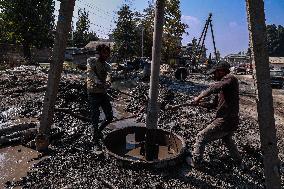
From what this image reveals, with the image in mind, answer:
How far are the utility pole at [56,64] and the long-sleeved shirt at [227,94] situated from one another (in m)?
3.04

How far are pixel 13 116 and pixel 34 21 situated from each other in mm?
28055

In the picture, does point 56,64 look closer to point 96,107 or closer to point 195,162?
point 96,107

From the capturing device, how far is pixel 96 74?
6.75m

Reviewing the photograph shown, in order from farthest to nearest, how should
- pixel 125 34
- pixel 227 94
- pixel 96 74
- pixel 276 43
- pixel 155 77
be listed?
pixel 276 43
pixel 125 34
pixel 96 74
pixel 155 77
pixel 227 94

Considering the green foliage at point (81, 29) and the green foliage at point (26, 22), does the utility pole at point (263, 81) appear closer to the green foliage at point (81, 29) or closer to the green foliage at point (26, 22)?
the green foliage at point (26, 22)

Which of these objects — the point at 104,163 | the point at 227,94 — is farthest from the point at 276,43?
the point at 104,163

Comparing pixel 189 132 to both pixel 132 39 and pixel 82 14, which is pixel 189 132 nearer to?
pixel 132 39

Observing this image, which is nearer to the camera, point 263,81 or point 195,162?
point 263,81

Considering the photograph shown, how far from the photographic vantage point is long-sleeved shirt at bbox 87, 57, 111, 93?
6668 millimetres

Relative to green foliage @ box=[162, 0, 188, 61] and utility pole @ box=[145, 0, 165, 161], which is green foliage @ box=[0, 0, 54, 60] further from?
utility pole @ box=[145, 0, 165, 161]

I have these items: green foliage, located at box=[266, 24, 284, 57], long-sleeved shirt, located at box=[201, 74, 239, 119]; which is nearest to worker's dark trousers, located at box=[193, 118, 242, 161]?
long-sleeved shirt, located at box=[201, 74, 239, 119]

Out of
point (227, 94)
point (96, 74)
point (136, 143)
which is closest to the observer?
point (227, 94)

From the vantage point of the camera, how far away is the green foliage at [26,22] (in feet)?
112

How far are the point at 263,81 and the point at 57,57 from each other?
4547mm
